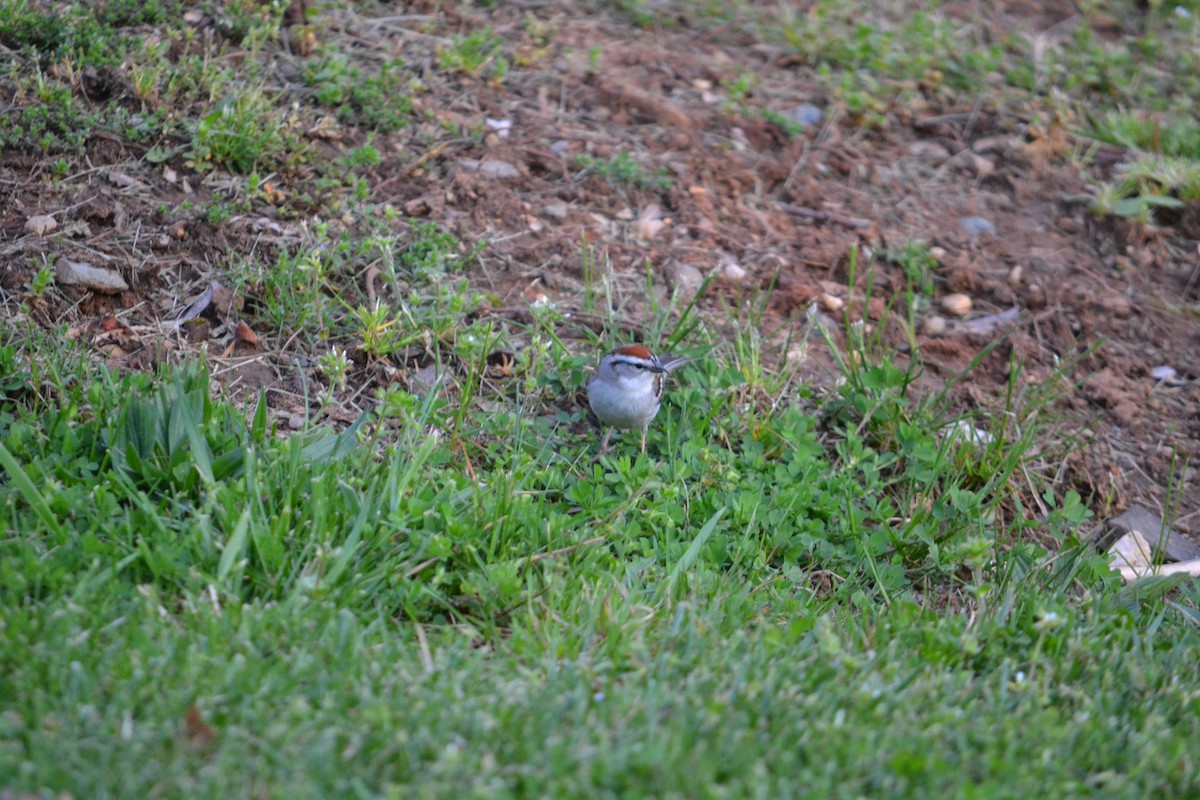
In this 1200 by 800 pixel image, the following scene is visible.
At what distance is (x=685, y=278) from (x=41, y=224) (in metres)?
3.33

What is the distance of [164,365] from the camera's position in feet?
14.8

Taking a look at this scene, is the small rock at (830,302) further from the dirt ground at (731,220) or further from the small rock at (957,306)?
the small rock at (957,306)

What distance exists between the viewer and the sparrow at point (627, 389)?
491cm

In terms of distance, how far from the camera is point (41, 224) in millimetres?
5207

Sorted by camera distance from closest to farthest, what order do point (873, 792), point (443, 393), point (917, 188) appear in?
1. point (873, 792)
2. point (443, 393)
3. point (917, 188)

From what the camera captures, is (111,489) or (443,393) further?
(443,393)

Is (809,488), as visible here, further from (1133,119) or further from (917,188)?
(1133,119)

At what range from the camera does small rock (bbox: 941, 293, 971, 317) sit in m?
6.44


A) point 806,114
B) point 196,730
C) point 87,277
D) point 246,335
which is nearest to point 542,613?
point 196,730

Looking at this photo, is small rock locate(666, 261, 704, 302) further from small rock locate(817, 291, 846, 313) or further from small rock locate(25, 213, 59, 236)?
small rock locate(25, 213, 59, 236)

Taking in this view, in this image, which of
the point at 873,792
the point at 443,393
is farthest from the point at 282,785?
the point at 443,393

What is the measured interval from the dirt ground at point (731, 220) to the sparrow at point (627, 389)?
905mm

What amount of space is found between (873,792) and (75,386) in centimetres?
343

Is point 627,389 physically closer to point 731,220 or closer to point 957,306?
point 731,220
